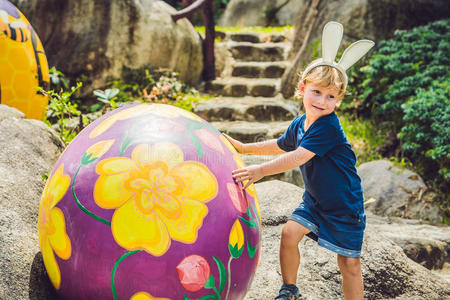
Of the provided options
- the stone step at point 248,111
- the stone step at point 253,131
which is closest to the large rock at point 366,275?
the stone step at point 253,131

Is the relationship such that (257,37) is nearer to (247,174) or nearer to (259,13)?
(259,13)

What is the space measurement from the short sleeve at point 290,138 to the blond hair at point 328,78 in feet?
1.18

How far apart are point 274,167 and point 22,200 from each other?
149 centimetres

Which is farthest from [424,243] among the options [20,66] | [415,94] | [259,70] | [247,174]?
[259,70]

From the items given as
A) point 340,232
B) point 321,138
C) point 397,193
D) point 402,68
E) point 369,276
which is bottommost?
point 397,193

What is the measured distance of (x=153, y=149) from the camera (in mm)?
1868

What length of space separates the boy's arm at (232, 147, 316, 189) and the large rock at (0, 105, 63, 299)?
116 centimetres

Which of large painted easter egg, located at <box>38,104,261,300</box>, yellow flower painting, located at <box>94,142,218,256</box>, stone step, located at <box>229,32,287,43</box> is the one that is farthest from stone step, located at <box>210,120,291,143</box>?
stone step, located at <box>229,32,287,43</box>

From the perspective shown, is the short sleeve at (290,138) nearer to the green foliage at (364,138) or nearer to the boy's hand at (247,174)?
the boy's hand at (247,174)

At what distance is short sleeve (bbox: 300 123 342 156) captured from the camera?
92.2 inches

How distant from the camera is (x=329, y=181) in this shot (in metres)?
2.42

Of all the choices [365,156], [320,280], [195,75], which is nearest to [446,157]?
[365,156]

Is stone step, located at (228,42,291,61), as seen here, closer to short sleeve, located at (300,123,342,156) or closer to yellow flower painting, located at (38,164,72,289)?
short sleeve, located at (300,123,342,156)

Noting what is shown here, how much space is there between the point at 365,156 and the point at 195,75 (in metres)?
3.85
